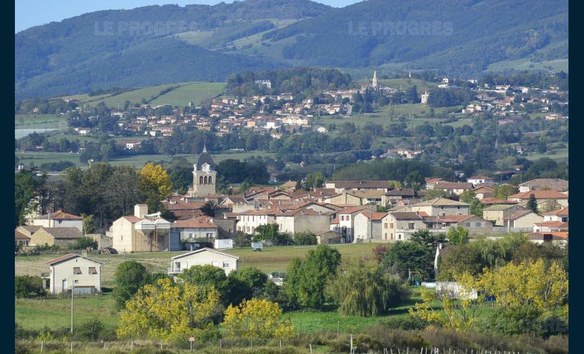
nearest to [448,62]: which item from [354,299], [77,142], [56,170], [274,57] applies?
[274,57]

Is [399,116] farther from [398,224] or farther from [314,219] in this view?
[398,224]

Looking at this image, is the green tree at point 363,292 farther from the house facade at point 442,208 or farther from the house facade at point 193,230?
the house facade at point 442,208

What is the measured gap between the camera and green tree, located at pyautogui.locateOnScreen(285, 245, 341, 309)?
1792cm

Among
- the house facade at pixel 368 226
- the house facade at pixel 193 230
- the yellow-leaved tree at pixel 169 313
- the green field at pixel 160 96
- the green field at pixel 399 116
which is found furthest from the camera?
the green field at pixel 160 96

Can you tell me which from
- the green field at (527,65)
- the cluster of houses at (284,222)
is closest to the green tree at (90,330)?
the cluster of houses at (284,222)

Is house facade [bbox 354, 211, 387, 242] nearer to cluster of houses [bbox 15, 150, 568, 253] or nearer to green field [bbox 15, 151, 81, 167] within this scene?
cluster of houses [bbox 15, 150, 568, 253]

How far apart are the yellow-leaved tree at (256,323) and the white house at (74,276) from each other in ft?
18.5

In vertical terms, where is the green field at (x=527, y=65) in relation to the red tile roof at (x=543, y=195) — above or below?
above

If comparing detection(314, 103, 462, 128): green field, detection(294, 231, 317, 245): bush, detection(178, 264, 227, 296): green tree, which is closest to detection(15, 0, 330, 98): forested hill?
detection(314, 103, 462, 128): green field

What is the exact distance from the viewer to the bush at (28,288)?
730 inches

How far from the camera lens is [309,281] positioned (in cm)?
1831

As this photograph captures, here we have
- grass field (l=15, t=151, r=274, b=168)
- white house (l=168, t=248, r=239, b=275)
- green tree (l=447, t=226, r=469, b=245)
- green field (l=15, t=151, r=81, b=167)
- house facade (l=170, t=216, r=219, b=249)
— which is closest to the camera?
white house (l=168, t=248, r=239, b=275)

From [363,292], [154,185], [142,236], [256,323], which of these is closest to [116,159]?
[154,185]

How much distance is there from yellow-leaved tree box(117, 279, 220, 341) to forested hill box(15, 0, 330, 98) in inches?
4447
